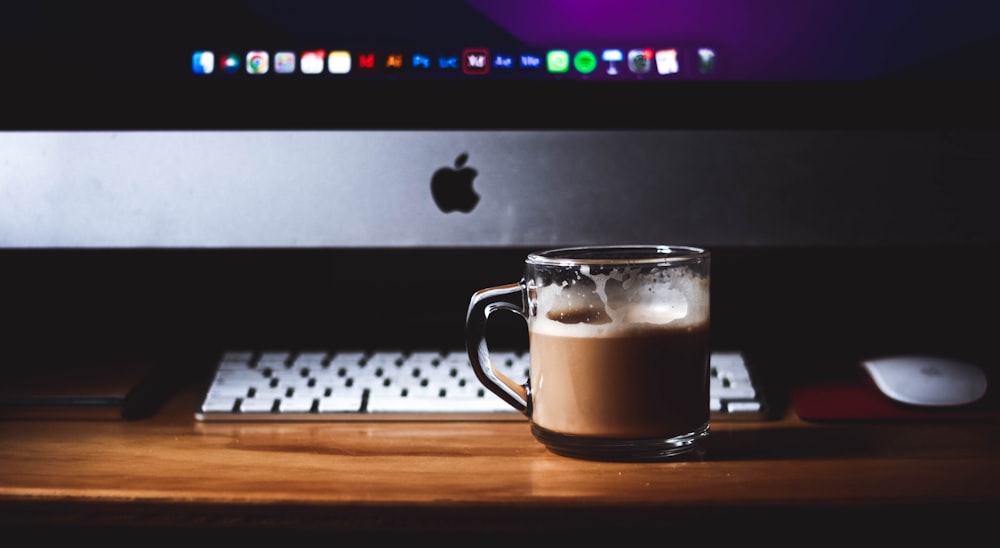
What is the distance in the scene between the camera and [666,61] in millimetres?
690

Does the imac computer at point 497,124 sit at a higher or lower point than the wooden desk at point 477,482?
higher

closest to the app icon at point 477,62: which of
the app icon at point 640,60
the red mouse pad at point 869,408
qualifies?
the app icon at point 640,60

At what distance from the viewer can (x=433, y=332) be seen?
2.72 ft

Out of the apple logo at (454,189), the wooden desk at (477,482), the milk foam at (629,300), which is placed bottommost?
the wooden desk at (477,482)

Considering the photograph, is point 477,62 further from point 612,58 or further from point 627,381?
point 627,381

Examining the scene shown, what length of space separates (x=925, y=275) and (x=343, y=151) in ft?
1.95

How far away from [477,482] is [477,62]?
375mm

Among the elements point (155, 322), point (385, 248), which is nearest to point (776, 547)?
point (385, 248)

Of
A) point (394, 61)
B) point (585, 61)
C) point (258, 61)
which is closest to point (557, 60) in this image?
point (585, 61)

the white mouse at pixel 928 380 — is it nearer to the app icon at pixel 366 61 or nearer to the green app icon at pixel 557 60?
the green app icon at pixel 557 60

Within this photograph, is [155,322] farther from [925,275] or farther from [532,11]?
[925,275]

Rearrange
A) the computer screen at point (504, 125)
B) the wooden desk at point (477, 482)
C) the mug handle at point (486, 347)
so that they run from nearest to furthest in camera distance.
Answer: the wooden desk at point (477, 482) < the mug handle at point (486, 347) < the computer screen at point (504, 125)

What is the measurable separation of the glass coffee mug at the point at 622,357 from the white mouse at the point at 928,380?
168 mm

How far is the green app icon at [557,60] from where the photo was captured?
692 millimetres
